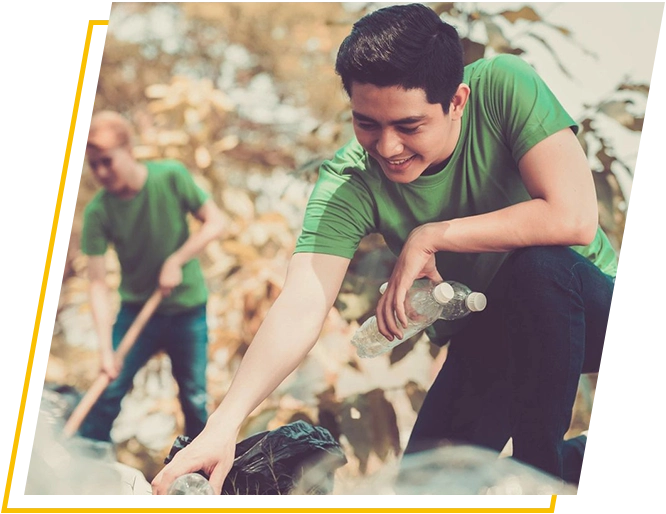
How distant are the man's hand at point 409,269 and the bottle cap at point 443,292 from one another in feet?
0.08

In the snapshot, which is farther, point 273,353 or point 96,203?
point 96,203

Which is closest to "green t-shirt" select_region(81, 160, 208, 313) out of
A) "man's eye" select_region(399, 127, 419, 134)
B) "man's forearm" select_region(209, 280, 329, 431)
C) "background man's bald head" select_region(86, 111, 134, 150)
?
"background man's bald head" select_region(86, 111, 134, 150)

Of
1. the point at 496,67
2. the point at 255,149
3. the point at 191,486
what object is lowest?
the point at 191,486

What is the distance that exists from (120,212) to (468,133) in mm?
1033

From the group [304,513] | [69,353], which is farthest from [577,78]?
[69,353]

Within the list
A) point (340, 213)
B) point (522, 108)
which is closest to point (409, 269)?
point (340, 213)

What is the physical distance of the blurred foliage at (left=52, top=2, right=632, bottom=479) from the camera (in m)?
2.79

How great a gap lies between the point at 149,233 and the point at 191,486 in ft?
2.42

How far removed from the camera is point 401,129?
2590 millimetres

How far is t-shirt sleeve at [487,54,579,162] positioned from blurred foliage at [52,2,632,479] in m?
0.19

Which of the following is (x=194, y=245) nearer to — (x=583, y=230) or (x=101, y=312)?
(x=101, y=312)

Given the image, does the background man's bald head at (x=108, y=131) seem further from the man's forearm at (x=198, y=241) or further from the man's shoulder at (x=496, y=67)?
the man's shoulder at (x=496, y=67)

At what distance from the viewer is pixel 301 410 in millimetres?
2822

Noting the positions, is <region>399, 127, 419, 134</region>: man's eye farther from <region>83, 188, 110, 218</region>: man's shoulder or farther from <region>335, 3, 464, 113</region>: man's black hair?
→ <region>83, 188, 110, 218</region>: man's shoulder
